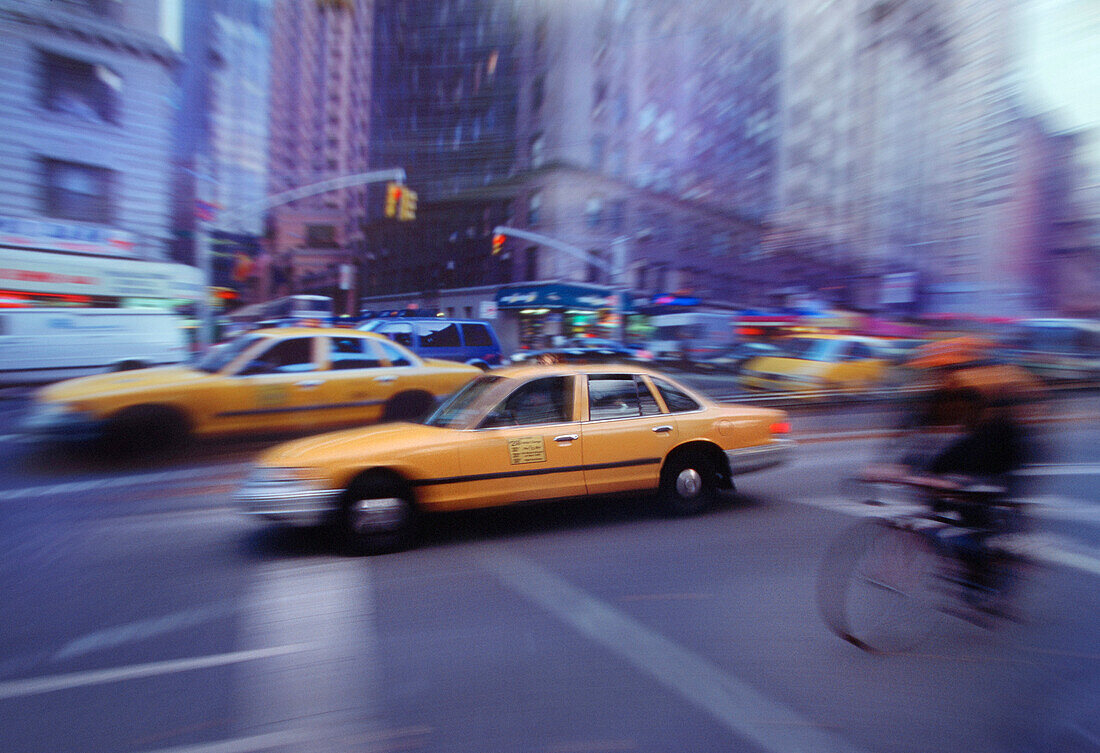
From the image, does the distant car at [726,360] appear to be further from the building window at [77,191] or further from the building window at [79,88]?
the building window at [79,88]

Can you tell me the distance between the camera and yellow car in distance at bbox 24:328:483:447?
25.3 feet

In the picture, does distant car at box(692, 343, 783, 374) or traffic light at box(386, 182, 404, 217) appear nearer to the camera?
traffic light at box(386, 182, 404, 217)

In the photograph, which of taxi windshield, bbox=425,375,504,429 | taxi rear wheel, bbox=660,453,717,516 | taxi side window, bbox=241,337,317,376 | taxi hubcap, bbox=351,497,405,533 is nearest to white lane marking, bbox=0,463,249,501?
taxi side window, bbox=241,337,317,376

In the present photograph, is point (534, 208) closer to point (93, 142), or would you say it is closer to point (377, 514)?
point (93, 142)

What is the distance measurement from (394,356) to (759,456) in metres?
5.57

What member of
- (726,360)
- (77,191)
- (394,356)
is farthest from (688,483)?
(77,191)

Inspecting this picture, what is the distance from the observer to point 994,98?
3052 cm

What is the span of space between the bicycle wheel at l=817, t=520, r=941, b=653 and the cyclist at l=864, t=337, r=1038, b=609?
20 centimetres

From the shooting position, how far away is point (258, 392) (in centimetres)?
871

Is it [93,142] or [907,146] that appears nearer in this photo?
[93,142]

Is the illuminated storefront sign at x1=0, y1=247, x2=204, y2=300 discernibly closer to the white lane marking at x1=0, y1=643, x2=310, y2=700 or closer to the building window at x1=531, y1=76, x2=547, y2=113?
the white lane marking at x1=0, y1=643, x2=310, y2=700

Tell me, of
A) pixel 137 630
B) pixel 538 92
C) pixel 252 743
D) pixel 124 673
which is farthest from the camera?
pixel 538 92

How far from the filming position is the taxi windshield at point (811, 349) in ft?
47.1

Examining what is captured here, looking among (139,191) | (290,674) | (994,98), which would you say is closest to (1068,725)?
(290,674)
